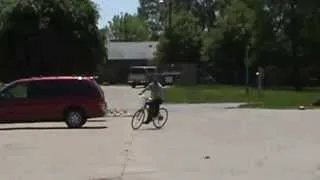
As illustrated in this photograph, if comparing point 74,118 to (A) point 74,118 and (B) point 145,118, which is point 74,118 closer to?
(A) point 74,118

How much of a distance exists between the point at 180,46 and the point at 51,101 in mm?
62991

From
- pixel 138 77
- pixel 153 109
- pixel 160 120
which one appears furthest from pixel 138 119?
pixel 138 77

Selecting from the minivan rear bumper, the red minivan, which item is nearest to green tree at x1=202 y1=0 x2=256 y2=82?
the minivan rear bumper

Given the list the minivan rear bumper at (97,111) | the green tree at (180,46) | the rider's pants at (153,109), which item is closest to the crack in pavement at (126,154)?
the rider's pants at (153,109)

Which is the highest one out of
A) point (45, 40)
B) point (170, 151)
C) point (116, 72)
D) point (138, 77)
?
point (45, 40)

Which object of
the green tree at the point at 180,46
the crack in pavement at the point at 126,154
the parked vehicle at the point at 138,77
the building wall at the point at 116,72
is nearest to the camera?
the crack in pavement at the point at 126,154

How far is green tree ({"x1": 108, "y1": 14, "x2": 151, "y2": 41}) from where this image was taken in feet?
511

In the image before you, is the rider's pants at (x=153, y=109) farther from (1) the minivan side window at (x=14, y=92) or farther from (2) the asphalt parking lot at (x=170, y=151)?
(1) the minivan side window at (x=14, y=92)

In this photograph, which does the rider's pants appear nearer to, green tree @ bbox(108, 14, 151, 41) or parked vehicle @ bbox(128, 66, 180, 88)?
parked vehicle @ bbox(128, 66, 180, 88)

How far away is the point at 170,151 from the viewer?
751 inches

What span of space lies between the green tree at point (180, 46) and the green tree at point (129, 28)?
59.7 meters

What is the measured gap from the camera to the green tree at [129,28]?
15588 cm

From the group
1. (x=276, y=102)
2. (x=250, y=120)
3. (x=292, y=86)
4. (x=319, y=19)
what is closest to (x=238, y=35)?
(x=292, y=86)

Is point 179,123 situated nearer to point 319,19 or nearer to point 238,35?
point 319,19
